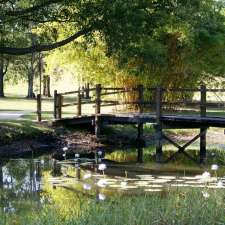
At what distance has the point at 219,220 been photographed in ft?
28.8

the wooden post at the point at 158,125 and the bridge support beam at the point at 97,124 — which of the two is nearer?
the wooden post at the point at 158,125

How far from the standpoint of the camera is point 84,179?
18.8 meters

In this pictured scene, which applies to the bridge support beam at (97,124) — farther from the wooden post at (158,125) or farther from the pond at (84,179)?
the wooden post at (158,125)

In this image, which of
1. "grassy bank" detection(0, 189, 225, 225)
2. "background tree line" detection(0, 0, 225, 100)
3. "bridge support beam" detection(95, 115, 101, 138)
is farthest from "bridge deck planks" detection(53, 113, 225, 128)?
"grassy bank" detection(0, 189, 225, 225)

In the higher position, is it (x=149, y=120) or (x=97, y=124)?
(x=149, y=120)

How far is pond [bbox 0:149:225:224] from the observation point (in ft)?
49.4

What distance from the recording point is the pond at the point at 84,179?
1504 cm

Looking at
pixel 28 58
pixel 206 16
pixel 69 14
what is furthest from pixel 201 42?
pixel 28 58

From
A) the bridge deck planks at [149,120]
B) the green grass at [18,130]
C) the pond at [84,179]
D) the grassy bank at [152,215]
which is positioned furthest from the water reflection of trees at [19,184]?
the bridge deck planks at [149,120]

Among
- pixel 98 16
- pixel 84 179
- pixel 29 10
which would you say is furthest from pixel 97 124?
pixel 84 179

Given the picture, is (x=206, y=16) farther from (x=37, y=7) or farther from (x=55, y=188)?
(x=55, y=188)

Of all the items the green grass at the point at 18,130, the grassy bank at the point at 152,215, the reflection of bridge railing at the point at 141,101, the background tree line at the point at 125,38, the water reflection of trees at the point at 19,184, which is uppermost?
the background tree line at the point at 125,38

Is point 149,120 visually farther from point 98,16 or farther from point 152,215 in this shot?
point 152,215

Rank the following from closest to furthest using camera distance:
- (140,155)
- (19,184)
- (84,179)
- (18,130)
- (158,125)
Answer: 1. (19,184)
2. (84,179)
3. (158,125)
4. (140,155)
5. (18,130)
